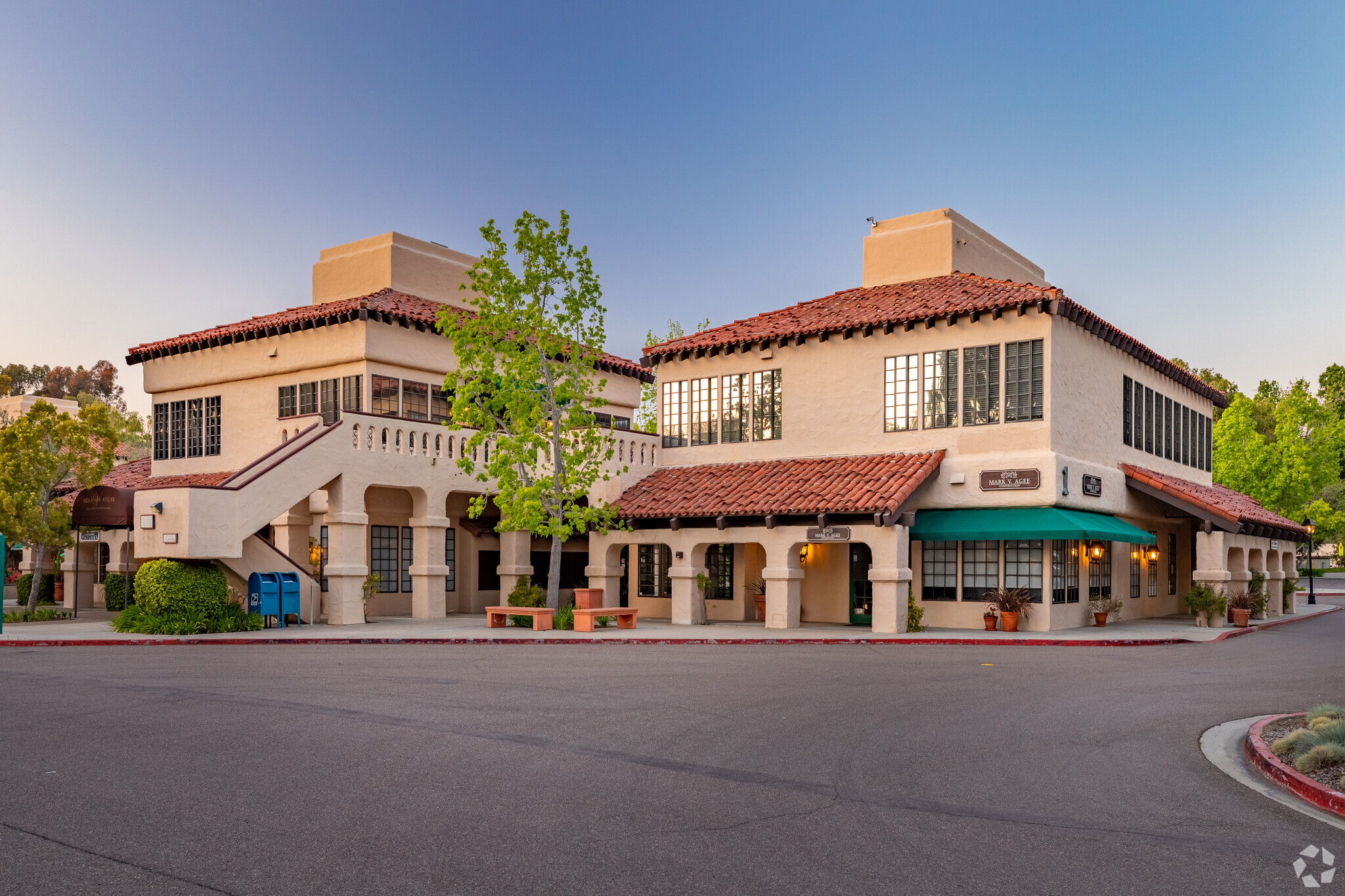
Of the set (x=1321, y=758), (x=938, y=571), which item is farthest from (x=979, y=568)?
(x=1321, y=758)

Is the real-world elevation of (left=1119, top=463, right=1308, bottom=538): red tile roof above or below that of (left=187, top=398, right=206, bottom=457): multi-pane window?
below

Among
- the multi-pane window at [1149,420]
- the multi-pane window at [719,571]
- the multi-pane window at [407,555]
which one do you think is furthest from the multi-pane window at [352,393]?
the multi-pane window at [1149,420]

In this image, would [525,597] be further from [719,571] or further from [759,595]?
[759,595]

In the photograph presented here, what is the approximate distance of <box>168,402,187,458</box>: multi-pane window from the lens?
33469 millimetres

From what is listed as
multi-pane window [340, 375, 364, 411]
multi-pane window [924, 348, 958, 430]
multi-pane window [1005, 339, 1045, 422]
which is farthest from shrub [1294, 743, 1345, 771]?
multi-pane window [340, 375, 364, 411]

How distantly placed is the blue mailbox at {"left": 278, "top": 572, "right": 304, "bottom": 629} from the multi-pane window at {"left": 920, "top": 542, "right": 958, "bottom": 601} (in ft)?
48.2

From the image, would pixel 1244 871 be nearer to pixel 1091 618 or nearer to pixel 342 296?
pixel 1091 618

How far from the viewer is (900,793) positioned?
27.9 feet

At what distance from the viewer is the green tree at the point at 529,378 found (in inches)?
1032

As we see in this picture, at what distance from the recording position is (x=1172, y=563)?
34.1 metres

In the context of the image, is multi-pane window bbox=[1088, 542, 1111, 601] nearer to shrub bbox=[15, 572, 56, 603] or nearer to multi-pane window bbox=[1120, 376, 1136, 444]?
multi-pane window bbox=[1120, 376, 1136, 444]

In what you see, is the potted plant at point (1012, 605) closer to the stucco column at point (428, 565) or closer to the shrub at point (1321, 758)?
the stucco column at point (428, 565)

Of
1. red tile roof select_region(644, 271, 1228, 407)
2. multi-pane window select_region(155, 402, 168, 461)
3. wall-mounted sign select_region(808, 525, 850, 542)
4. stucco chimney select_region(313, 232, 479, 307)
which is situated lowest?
wall-mounted sign select_region(808, 525, 850, 542)

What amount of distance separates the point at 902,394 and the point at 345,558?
1400 centimetres
